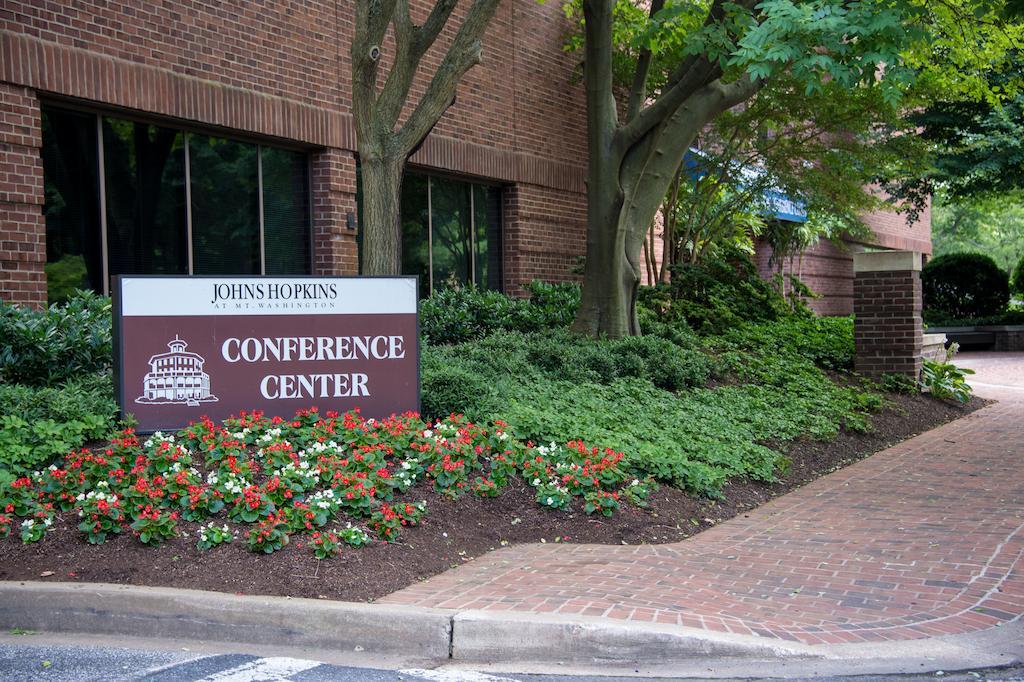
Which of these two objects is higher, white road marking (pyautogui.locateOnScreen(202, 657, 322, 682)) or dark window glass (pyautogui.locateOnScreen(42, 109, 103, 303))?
dark window glass (pyautogui.locateOnScreen(42, 109, 103, 303))

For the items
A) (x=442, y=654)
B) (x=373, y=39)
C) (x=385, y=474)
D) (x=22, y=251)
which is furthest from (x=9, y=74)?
(x=442, y=654)

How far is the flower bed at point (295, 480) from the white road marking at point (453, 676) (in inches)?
48.4

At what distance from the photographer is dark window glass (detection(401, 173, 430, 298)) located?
44.1 ft

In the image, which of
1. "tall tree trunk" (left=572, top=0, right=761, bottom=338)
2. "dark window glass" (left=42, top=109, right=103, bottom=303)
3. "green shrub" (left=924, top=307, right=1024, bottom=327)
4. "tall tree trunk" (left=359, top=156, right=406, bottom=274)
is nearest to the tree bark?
"tall tree trunk" (left=359, top=156, right=406, bottom=274)

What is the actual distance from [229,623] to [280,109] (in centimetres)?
764

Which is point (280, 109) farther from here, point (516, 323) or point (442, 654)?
point (442, 654)

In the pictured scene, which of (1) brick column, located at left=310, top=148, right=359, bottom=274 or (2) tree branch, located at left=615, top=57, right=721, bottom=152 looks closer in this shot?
(2) tree branch, located at left=615, top=57, right=721, bottom=152

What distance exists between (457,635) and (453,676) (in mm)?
304

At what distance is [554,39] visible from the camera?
15.8 metres

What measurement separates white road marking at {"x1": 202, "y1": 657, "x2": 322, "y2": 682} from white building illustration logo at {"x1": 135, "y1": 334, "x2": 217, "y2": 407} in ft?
9.50

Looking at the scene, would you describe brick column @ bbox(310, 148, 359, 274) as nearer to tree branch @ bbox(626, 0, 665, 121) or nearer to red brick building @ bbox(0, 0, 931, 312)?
red brick building @ bbox(0, 0, 931, 312)

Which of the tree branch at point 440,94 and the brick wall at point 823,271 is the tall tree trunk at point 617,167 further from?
the brick wall at point 823,271

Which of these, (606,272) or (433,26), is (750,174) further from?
(433,26)

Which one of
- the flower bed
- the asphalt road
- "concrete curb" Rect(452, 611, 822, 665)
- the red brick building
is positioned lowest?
the asphalt road
